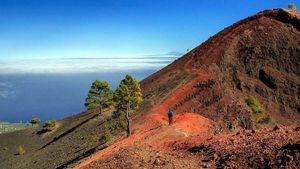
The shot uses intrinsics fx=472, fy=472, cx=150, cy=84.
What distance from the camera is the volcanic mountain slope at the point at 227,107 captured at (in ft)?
113

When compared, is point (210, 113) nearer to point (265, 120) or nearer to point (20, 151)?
point (265, 120)

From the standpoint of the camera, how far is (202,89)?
75.9 meters

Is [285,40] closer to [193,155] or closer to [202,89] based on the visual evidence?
[202,89]

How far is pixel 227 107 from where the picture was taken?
69188 mm

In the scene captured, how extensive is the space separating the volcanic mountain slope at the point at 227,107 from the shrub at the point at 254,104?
42 centimetres

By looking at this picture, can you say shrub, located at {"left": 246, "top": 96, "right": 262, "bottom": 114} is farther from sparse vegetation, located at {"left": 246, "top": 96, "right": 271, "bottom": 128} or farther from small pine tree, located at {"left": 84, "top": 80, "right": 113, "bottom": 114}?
small pine tree, located at {"left": 84, "top": 80, "right": 113, "bottom": 114}

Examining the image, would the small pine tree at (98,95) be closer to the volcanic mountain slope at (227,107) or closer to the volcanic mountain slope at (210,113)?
the volcanic mountain slope at (210,113)

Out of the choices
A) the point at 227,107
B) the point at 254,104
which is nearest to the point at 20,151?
the point at 227,107

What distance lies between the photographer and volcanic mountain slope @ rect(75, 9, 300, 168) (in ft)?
113

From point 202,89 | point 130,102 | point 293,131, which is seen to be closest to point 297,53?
point 202,89

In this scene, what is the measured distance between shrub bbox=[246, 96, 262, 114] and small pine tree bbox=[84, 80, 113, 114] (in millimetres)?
40773

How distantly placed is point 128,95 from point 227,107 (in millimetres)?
15275

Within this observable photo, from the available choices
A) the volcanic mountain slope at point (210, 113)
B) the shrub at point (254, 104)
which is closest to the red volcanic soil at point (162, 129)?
→ the volcanic mountain slope at point (210, 113)

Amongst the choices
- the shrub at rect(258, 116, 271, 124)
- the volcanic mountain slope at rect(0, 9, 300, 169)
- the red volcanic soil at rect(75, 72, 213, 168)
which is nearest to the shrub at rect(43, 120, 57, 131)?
the volcanic mountain slope at rect(0, 9, 300, 169)
